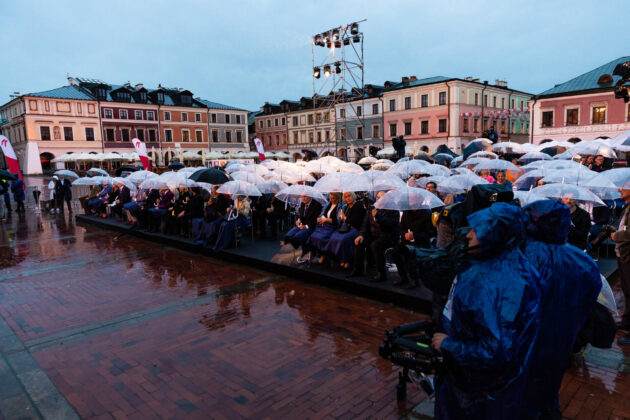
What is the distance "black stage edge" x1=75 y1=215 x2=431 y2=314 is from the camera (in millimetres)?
6289

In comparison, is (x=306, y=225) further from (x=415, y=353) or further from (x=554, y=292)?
(x=554, y=292)

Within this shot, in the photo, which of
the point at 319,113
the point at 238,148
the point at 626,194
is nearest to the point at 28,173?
the point at 238,148

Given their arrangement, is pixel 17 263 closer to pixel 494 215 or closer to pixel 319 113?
pixel 494 215

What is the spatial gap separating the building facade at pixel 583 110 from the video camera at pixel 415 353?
128ft

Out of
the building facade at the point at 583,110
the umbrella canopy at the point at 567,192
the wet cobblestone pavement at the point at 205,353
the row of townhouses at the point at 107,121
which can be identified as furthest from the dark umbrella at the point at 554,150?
the row of townhouses at the point at 107,121

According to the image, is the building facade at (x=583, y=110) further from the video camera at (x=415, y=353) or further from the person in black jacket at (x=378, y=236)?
the video camera at (x=415, y=353)

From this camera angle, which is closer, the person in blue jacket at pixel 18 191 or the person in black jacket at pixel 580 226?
the person in black jacket at pixel 580 226

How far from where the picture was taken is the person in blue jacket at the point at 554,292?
2750 mm

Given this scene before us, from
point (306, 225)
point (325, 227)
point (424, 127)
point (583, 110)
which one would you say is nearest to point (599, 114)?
point (583, 110)

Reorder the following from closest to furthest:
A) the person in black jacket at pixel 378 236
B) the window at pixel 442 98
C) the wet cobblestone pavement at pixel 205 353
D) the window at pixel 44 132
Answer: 1. the wet cobblestone pavement at pixel 205 353
2. the person in black jacket at pixel 378 236
3. the window at pixel 442 98
4. the window at pixel 44 132

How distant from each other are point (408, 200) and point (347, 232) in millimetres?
1403

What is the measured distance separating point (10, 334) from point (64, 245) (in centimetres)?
690

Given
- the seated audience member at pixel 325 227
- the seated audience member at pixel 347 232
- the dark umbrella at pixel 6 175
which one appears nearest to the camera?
the seated audience member at pixel 347 232

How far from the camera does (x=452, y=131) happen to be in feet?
152
